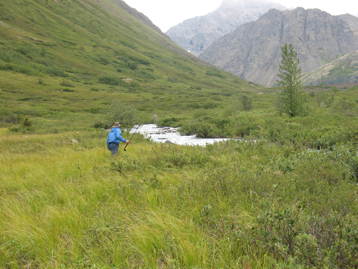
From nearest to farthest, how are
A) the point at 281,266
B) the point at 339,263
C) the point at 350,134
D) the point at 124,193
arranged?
the point at 281,266
the point at 339,263
the point at 124,193
the point at 350,134

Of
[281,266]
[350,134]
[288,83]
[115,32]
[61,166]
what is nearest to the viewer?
[281,266]

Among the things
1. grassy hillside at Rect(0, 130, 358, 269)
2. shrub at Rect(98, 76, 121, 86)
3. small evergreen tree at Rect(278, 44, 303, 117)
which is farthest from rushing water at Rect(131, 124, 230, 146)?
shrub at Rect(98, 76, 121, 86)

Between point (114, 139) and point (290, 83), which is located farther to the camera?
point (290, 83)

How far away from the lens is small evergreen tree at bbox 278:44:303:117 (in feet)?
92.5

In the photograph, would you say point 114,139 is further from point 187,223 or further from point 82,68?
point 82,68

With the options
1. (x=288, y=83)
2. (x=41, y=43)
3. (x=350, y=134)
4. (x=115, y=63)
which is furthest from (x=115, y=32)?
(x=350, y=134)

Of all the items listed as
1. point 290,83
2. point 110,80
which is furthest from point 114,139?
point 110,80

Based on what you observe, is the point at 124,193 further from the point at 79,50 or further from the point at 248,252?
the point at 79,50

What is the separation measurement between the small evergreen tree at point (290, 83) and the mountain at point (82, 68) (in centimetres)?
2203

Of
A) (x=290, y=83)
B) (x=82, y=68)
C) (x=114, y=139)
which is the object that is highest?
(x=82, y=68)

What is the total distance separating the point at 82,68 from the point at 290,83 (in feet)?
360

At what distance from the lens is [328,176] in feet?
22.3

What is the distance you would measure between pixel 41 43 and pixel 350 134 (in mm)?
137389

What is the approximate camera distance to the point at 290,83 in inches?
1135
